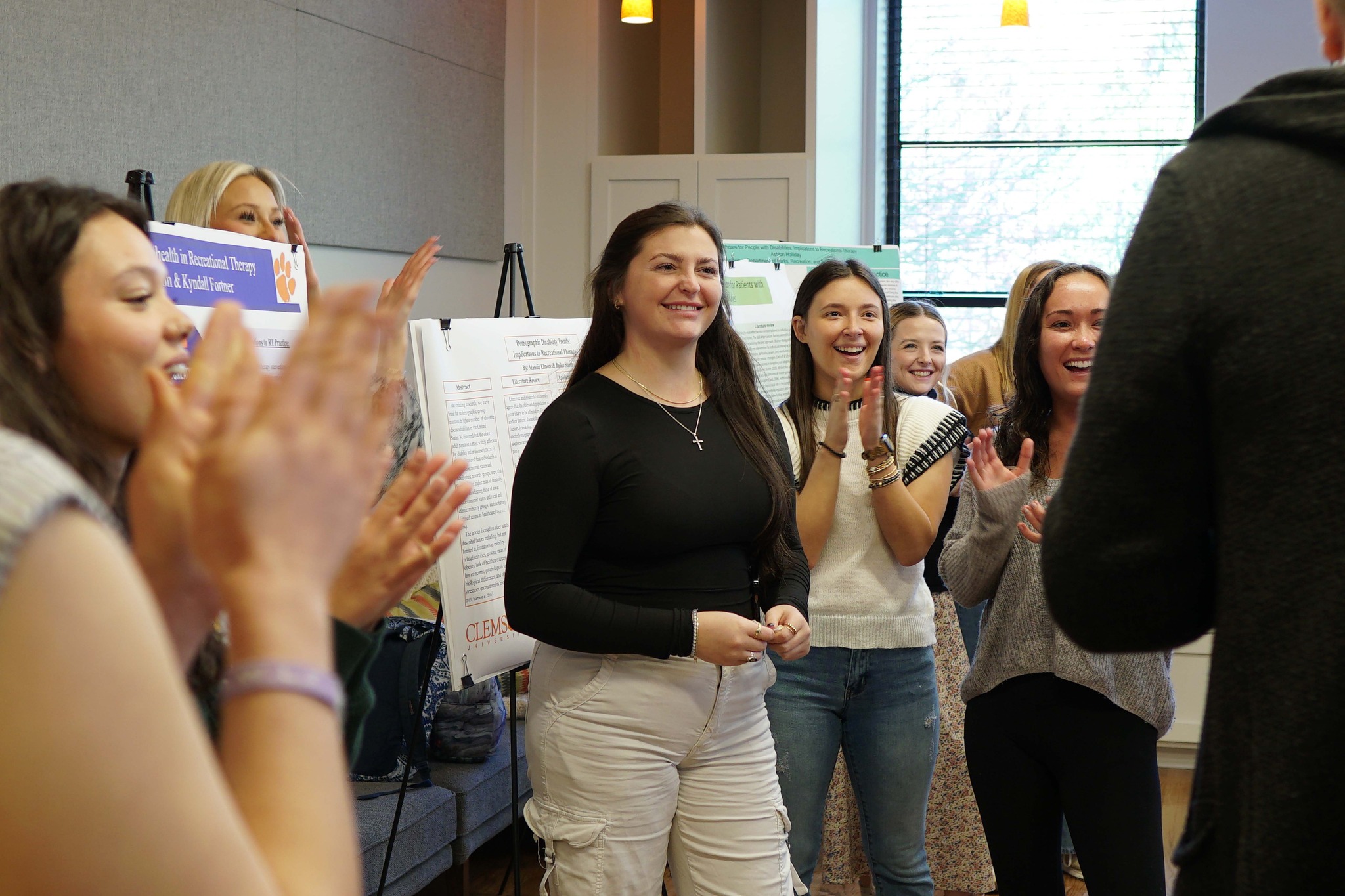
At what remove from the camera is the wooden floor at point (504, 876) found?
3541 mm

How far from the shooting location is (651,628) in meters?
1.94

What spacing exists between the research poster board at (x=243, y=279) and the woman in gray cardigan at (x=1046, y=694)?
136 cm

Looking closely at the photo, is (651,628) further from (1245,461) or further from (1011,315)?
(1011,315)

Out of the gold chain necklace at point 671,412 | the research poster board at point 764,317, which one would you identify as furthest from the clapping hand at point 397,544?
the research poster board at point 764,317

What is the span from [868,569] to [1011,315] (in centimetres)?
157

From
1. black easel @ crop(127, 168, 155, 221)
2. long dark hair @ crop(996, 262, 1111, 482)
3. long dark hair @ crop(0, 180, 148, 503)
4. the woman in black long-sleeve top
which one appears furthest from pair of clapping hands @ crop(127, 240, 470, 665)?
black easel @ crop(127, 168, 155, 221)

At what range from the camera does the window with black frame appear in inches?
237

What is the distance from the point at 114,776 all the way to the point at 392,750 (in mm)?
2774

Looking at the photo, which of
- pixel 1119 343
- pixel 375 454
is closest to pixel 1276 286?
pixel 1119 343

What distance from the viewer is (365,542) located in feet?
3.35

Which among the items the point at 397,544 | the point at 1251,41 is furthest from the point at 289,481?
the point at 1251,41

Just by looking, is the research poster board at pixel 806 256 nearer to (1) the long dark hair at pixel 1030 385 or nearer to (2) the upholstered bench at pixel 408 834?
(1) the long dark hair at pixel 1030 385

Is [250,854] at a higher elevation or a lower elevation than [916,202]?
lower

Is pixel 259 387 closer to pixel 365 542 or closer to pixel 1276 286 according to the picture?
pixel 365 542
